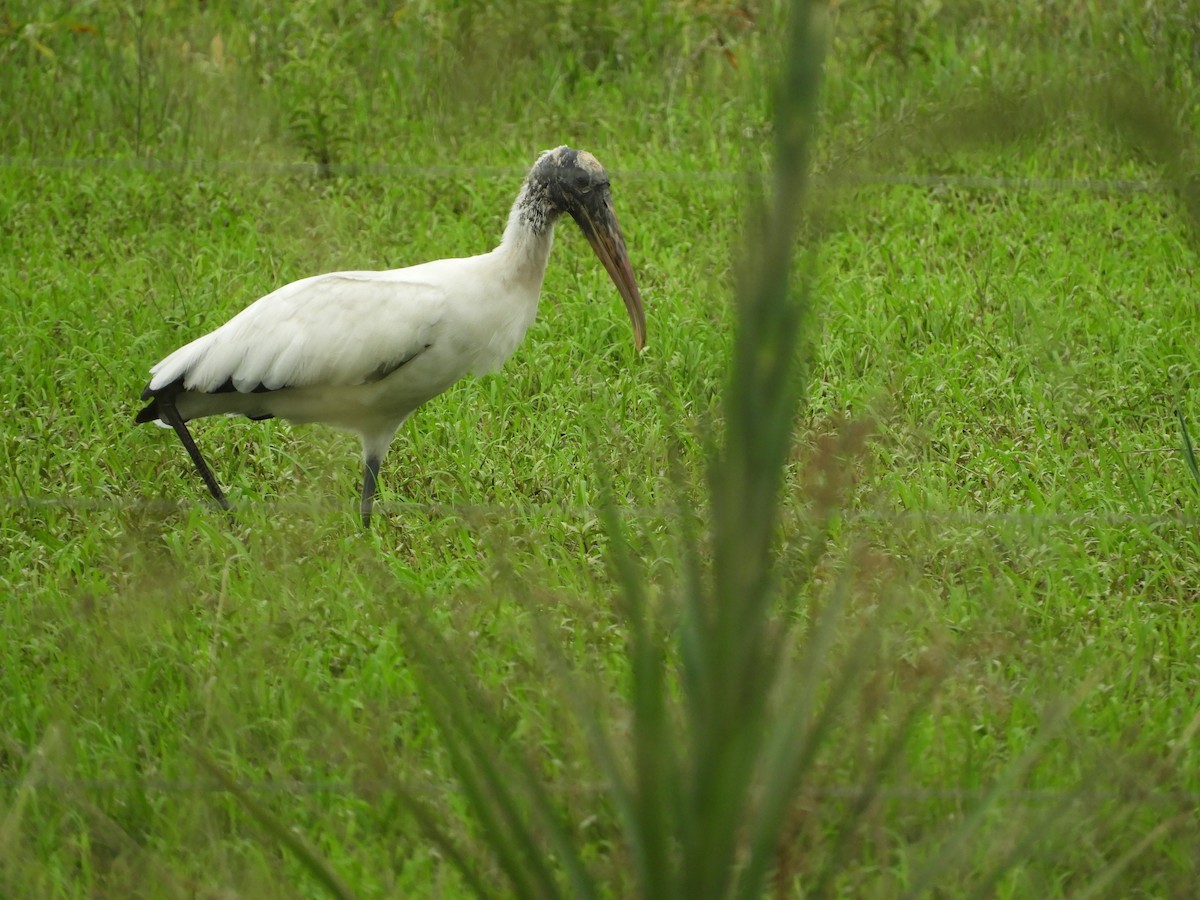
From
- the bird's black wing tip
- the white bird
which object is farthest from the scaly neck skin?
the bird's black wing tip

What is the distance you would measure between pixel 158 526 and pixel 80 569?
11.7 inches

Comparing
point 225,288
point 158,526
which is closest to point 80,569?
point 158,526

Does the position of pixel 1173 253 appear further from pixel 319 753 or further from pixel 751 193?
pixel 751 193

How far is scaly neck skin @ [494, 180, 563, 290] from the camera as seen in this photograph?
13.3ft

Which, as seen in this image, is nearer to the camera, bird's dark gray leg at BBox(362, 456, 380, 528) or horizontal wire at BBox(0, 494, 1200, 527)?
horizontal wire at BBox(0, 494, 1200, 527)

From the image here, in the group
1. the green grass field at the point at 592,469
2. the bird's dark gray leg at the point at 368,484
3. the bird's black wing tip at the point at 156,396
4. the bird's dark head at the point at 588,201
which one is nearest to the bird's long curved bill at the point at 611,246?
the bird's dark head at the point at 588,201

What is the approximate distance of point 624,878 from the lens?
1.87 meters

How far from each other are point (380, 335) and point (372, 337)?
2cm

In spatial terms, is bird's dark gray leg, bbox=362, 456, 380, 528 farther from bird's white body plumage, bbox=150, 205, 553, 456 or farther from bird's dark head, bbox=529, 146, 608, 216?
bird's dark head, bbox=529, 146, 608, 216

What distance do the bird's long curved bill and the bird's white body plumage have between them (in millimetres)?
157

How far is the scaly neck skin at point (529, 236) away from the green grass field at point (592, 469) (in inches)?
13.3

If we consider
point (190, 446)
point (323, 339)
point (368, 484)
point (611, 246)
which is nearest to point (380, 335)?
point (323, 339)

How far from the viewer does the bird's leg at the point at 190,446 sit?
13.2ft

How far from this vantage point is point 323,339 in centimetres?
400
